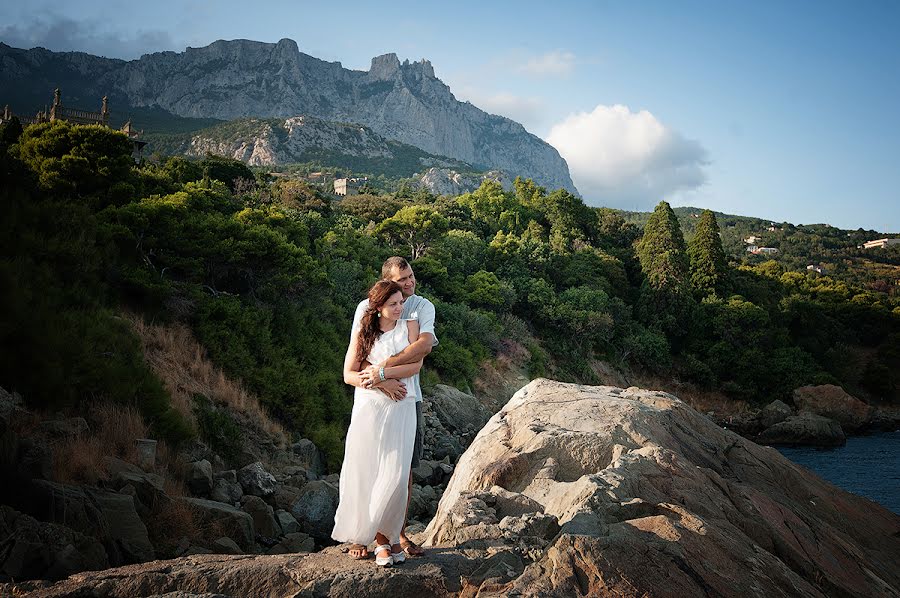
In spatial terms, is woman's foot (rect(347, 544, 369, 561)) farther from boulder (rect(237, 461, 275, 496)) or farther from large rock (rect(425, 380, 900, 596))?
boulder (rect(237, 461, 275, 496))

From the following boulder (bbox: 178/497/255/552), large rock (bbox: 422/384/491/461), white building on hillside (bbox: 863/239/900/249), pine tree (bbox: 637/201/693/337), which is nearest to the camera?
boulder (bbox: 178/497/255/552)

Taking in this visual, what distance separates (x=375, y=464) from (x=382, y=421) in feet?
1.22

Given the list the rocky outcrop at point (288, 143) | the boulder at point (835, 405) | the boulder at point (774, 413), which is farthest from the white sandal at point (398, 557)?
the rocky outcrop at point (288, 143)

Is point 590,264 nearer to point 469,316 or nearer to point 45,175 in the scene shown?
point 469,316

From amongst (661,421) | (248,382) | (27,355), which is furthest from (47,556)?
(248,382)

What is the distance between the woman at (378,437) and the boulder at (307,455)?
30.8ft

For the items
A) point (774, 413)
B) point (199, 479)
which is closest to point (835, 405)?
point (774, 413)

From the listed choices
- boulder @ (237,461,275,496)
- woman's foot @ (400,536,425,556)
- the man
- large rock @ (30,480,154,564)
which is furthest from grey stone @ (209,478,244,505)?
woman's foot @ (400,536,425,556)

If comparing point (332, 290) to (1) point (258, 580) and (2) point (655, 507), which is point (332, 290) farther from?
(1) point (258, 580)

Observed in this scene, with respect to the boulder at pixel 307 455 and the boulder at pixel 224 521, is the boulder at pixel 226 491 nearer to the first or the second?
the boulder at pixel 224 521

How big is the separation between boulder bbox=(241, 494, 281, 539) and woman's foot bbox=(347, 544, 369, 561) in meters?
3.99

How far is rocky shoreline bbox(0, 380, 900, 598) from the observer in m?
4.05

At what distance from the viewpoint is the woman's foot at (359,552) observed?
15.9 feet

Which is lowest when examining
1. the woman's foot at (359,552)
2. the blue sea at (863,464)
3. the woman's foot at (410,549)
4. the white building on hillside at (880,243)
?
the blue sea at (863,464)
